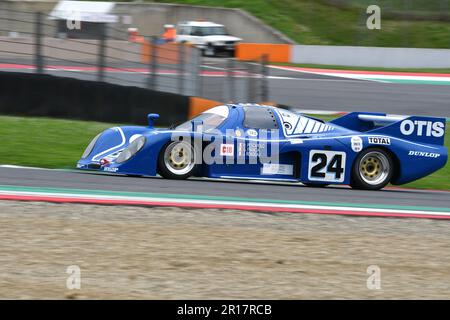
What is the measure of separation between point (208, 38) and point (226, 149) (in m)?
20.8

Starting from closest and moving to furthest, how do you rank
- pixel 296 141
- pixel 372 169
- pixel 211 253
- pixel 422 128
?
pixel 211 253 → pixel 296 141 → pixel 372 169 → pixel 422 128

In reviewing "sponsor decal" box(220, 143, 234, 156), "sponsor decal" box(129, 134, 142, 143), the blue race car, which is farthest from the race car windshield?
"sponsor decal" box(129, 134, 142, 143)

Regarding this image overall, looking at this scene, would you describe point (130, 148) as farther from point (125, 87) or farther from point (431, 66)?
point (431, 66)

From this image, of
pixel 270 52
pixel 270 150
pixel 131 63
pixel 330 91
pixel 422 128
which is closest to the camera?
pixel 270 150

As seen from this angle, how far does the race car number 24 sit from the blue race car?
1cm

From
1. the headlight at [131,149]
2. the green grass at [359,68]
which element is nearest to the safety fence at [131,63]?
the headlight at [131,149]

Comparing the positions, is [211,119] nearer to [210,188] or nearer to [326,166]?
[210,188]

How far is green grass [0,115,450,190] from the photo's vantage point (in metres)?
12.4

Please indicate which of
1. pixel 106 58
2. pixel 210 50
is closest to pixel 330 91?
pixel 106 58

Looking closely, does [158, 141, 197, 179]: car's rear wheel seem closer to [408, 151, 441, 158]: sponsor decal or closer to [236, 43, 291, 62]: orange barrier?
[408, 151, 441, 158]: sponsor decal

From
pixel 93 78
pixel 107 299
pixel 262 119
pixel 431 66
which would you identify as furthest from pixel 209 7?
pixel 107 299

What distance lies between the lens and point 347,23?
3328cm

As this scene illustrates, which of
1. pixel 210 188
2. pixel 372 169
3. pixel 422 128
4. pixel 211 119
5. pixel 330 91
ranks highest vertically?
pixel 330 91
